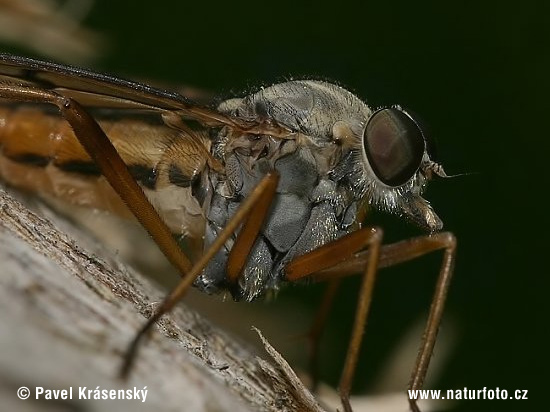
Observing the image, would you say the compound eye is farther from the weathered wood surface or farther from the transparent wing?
the weathered wood surface

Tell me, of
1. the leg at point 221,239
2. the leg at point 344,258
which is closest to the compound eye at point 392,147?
the leg at point 344,258

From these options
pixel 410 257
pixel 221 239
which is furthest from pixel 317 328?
pixel 221 239

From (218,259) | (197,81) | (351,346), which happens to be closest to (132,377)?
(351,346)

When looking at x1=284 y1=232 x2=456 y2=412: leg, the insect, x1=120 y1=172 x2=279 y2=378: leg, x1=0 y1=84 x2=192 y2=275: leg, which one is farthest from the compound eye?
x1=0 y1=84 x2=192 y2=275: leg

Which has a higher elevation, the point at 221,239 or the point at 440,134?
the point at 440,134

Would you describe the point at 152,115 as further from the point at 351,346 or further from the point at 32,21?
the point at 351,346

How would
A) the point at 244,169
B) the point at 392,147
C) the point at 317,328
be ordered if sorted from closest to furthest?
the point at 392,147 → the point at 244,169 → the point at 317,328

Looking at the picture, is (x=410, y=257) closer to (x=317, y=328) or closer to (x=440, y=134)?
(x=317, y=328)
